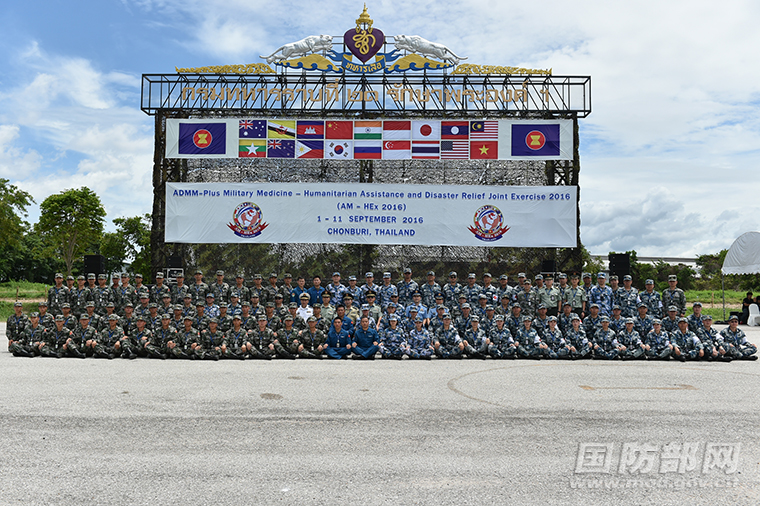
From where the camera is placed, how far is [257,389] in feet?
24.2

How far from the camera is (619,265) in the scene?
14031mm

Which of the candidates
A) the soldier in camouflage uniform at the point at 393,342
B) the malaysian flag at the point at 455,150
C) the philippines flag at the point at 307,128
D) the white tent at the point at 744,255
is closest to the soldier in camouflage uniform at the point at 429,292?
the soldier in camouflage uniform at the point at 393,342

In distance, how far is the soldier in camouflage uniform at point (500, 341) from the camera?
1074 cm

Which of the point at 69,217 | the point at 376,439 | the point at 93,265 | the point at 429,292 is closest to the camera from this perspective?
the point at 376,439

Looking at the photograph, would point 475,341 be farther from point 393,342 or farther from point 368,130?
point 368,130

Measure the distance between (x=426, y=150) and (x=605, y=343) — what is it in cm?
858

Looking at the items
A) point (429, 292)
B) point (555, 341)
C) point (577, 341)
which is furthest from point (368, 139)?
point (577, 341)

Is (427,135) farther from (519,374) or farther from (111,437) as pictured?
(111,437)

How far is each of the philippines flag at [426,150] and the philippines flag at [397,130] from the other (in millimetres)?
384

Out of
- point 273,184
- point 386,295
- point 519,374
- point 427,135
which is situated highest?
point 427,135

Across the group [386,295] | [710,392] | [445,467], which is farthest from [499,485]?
[386,295]

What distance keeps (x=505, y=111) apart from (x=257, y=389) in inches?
508

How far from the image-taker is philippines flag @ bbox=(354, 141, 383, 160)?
56.4 ft

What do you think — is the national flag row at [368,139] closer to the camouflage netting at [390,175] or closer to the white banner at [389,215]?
the camouflage netting at [390,175]
